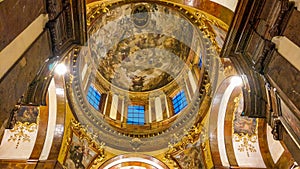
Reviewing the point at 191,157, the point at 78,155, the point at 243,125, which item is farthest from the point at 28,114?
the point at 243,125

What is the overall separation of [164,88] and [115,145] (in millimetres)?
5937

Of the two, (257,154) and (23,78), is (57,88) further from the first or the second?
(257,154)

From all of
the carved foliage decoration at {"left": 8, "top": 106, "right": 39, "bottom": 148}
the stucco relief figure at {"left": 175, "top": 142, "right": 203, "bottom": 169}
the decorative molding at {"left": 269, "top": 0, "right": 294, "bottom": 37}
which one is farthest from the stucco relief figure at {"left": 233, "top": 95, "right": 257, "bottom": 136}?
the carved foliage decoration at {"left": 8, "top": 106, "right": 39, "bottom": 148}

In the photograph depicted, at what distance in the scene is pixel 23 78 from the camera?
180 inches

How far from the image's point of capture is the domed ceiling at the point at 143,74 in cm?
1189

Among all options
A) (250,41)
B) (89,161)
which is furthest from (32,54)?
(89,161)

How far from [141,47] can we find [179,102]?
4.47m

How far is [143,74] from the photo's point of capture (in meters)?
18.9

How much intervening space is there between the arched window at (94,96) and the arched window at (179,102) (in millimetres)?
4014

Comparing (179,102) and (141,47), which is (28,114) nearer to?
(179,102)

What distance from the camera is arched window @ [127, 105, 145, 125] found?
15.6m

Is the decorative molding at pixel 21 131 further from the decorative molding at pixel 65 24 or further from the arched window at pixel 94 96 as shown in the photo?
the decorative molding at pixel 65 24

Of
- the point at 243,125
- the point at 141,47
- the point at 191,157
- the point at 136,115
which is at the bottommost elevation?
the point at 191,157

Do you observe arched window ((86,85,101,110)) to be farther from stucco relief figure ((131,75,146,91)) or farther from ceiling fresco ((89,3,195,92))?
stucco relief figure ((131,75,146,91))
